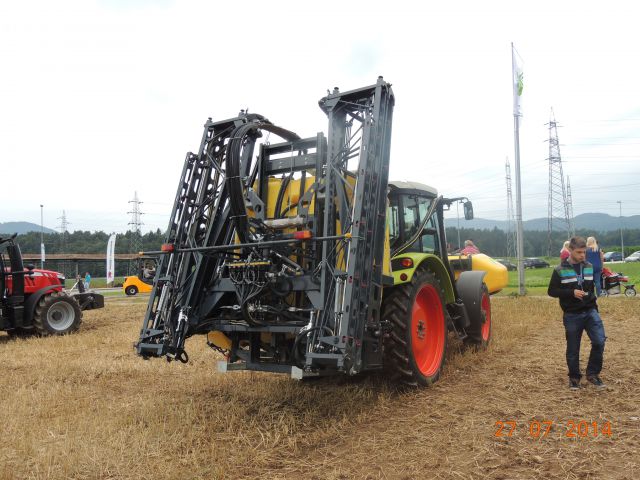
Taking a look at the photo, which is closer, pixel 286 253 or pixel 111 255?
pixel 286 253

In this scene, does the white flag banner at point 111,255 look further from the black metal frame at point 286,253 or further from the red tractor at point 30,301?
the black metal frame at point 286,253

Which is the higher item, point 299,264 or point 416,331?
point 299,264

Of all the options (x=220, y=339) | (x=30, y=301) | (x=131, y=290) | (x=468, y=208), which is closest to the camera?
(x=220, y=339)

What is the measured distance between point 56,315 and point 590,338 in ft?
31.7

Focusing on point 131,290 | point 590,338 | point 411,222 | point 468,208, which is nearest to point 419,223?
point 411,222

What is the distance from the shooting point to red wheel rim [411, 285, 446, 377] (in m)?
5.26

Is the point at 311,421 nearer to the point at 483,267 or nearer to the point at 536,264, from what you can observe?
the point at 483,267

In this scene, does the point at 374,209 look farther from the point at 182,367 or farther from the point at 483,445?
the point at 182,367


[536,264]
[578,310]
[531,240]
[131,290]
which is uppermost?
[531,240]

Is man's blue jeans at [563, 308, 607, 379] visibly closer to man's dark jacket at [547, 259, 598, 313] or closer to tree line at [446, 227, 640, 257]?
man's dark jacket at [547, 259, 598, 313]

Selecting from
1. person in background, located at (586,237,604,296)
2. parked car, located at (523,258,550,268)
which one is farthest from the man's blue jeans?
parked car, located at (523,258,550,268)

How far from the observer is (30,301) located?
32.8 ft
